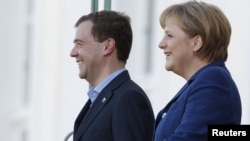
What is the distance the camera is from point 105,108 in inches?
188

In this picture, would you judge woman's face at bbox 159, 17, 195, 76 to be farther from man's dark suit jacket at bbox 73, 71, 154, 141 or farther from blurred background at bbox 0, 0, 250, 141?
blurred background at bbox 0, 0, 250, 141

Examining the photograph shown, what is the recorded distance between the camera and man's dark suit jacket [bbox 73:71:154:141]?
4668 millimetres

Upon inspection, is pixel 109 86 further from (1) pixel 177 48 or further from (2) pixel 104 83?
(1) pixel 177 48

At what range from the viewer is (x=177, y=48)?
14.4 ft

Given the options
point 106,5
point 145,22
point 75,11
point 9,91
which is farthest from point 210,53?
point 9,91

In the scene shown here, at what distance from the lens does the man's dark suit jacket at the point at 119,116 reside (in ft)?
15.3

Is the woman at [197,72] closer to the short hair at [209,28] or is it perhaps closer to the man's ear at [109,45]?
the short hair at [209,28]

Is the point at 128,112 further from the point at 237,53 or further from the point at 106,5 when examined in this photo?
the point at 237,53

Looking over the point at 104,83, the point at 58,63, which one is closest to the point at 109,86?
the point at 104,83

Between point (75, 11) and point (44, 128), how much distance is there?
2.05 m

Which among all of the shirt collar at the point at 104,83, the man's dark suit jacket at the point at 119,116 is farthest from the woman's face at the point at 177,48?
the shirt collar at the point at 104,83

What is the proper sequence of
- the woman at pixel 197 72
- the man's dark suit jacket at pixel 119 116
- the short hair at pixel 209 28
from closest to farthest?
the woman at pixel 197 72
the short hair at pixel 209 28
the man's dark suit jacket at pixel 119 116

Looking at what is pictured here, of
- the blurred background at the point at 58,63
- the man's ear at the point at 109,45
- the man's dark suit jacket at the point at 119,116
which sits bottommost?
the blurred background at the point at 58,63

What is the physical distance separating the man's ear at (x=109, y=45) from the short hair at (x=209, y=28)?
1.68ft
